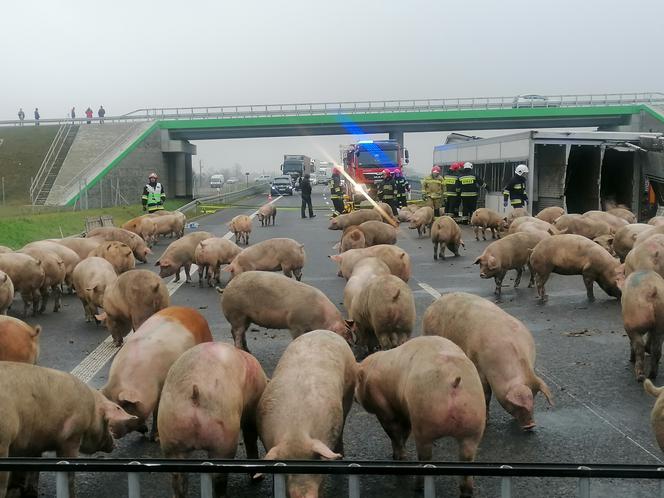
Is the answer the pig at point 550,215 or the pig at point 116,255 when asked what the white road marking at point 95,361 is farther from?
the pig at point 550,215

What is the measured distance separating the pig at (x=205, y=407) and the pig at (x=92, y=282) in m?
5.41

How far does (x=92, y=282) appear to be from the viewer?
404 inches

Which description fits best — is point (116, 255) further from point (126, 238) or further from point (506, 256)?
point (506, 256)

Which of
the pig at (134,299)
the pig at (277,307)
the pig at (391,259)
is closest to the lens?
the pig at (277,307)

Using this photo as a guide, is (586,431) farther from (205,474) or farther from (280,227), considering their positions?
(280,227)

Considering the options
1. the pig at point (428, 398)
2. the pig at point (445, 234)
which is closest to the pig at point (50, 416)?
the pig at point (428, 398)

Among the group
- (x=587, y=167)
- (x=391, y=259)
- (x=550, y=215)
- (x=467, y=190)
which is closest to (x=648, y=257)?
(x=391, y=259)

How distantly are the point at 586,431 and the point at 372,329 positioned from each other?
2.91 metres

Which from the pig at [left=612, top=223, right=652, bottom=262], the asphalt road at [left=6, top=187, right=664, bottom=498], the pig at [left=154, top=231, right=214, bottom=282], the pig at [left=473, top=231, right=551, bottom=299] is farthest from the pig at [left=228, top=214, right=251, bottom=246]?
the pig at [left=612, top=223, right=652, bottom=262]

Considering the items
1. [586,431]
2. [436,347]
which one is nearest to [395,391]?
[436,347]

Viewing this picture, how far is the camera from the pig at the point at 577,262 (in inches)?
427

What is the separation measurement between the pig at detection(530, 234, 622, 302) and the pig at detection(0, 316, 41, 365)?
7.87 meters

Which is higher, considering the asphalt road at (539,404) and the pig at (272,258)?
the pig at (272,258)

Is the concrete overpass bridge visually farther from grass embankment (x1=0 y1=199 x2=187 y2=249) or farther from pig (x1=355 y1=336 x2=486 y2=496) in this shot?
pig (x1=355 y1=336 x2=486 y2=496)
